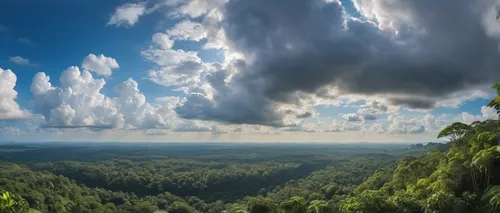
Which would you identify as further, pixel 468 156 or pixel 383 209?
pixel 468 156

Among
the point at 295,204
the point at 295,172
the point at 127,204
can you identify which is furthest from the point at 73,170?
the point at 295,204

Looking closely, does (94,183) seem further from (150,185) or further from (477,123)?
(477,123)

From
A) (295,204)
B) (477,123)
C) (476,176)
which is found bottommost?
(295,204)

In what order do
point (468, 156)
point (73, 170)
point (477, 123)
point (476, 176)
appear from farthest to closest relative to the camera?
point (73, 170) < point (477, 123) < point (468, 156) < point (476, 176)

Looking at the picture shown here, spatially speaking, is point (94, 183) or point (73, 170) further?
point (73, 170)

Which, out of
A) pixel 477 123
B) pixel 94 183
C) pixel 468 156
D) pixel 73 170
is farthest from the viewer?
pixel 73 170

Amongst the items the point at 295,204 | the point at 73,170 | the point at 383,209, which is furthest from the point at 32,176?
the point at 383,209

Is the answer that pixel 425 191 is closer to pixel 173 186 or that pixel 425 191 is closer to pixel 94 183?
pixel 173 186

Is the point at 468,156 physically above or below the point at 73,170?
above

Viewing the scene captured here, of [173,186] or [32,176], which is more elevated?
[32,176]
